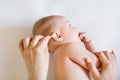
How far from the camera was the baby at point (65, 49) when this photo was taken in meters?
0.92

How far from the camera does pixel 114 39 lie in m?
1.14

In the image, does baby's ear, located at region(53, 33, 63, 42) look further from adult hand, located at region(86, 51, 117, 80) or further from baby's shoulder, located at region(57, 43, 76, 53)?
adult hand, located at region(86, 51, 117, 80)

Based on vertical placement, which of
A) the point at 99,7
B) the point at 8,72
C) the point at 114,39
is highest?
the point at 99,7

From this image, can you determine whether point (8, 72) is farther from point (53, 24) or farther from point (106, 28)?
point (106, 28)

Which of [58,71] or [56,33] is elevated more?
[56,33]

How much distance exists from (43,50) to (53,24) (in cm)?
17

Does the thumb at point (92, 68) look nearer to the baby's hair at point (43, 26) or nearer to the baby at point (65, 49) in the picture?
the baby at point (65, 49)

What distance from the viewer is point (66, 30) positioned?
0.98 meters

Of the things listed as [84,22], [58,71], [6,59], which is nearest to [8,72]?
[6,59]

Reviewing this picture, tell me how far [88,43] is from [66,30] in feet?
0.43

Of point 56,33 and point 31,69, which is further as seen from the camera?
point 56,33

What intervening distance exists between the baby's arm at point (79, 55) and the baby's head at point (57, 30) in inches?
1.6

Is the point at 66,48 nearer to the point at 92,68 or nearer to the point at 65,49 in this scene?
the point at 65,49

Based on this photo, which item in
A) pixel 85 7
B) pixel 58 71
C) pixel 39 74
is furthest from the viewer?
pixel 85 7
